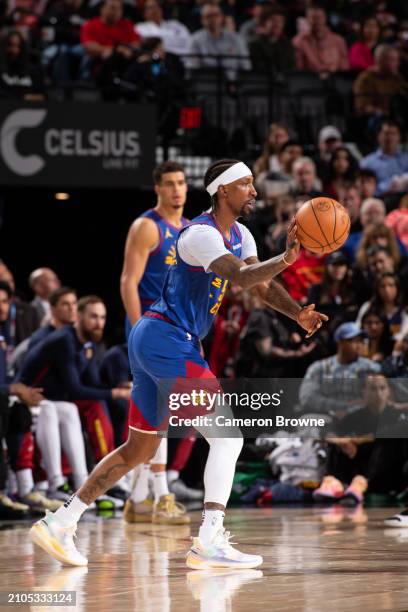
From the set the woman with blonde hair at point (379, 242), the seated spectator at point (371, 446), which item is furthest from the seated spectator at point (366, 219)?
the seated spectator at point (371, 446)

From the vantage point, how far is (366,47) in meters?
17.5

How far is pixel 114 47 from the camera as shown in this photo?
51.0ft

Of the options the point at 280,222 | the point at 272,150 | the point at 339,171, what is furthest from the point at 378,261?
the point at 272,150

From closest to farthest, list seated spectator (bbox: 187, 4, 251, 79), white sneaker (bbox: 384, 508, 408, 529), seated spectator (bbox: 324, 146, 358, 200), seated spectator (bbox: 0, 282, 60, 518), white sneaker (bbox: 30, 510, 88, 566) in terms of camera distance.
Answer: white sneaker (bbox: 30, 510, 88, 566), white sneaker (bbox: 384, 508, 408, 529), seated spectator (bbox: 0, 282, 60, 518), seated spectator (bbox: 324, 146, 358, 200), seated spectator (bbox: 187, 4, 251, 79)

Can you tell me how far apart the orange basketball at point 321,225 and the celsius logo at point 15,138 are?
8.17 m

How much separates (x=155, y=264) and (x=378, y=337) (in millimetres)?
3267

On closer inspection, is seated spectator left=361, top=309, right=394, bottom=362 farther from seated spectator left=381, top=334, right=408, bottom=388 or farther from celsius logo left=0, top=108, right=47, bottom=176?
celsius logo left=0, top=108, right=47, bottom=176

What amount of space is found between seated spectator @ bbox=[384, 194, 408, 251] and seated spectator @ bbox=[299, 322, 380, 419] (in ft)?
7.56

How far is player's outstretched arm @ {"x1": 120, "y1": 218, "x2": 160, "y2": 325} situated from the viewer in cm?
901

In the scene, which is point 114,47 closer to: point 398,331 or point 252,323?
point 252,323

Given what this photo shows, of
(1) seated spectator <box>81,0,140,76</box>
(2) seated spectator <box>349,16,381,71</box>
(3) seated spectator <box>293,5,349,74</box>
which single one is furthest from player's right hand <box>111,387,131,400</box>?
(2) seated spectator <box>349,16,381,71</box>

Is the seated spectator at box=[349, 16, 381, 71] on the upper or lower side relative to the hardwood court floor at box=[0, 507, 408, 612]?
upper

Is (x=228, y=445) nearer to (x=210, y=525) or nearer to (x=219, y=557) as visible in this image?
(x=210, y=525)

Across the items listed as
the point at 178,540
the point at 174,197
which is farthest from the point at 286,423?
the point at 174,197
